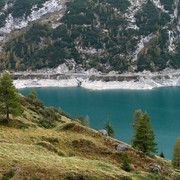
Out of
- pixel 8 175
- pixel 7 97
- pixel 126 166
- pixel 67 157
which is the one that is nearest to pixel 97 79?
pixel 7 97

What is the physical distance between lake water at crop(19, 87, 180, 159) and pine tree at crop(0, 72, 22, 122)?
136ft

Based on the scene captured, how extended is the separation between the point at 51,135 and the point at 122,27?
599ft

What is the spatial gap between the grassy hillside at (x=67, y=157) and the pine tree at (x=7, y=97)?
168 cm

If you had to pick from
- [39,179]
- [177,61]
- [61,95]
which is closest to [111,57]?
[177,61]

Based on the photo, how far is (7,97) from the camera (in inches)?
1105

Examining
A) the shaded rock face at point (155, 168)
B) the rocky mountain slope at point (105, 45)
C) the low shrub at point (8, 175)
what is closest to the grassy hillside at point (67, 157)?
the low shrub at point (8, 175)

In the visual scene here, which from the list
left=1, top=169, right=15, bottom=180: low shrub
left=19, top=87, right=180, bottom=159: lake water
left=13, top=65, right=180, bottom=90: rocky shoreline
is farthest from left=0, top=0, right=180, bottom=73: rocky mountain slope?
left=1, top=169, right=15, bottom=180: low shrub

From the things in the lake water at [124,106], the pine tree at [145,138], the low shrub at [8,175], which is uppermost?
the low shrub at [8,175]

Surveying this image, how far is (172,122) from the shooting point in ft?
270

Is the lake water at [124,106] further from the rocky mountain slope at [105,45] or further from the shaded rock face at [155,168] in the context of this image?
the shaded rock face at [155,168]

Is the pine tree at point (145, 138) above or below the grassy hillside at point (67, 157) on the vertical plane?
below

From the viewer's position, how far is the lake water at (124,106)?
7106cm

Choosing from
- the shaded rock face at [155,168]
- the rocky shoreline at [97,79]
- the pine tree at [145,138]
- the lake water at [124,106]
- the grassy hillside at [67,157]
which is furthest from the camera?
the rocky shoreline at [97,79]

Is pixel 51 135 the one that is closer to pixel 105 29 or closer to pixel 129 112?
pixel 129 112
